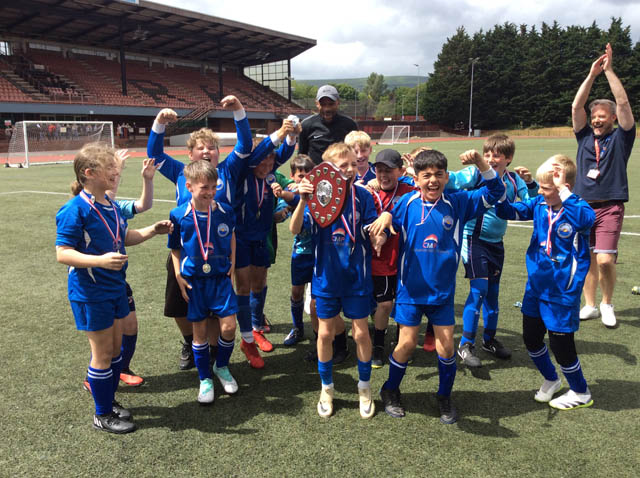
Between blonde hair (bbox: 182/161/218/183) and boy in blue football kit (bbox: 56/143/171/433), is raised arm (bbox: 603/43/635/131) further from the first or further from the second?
boy in blue football kit (bbox: 56/143/171/433)

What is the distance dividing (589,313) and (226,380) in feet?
12.3

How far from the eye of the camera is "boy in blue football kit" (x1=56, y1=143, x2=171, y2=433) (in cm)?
281

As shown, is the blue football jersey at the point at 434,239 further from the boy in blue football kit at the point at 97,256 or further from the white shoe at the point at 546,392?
the boy in blue football kit at the point at 97,256

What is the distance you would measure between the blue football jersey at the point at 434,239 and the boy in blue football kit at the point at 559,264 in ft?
0.88

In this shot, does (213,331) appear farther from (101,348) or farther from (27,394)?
(27,394)

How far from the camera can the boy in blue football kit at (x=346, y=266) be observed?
314 centimetres

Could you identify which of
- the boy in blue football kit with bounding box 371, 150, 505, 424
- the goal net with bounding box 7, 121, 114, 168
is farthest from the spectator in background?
the goal net with bounding box 7, 121, 114, 168

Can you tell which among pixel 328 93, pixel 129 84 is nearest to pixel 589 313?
pixel 328 93

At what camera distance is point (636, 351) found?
411cm

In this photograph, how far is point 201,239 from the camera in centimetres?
333

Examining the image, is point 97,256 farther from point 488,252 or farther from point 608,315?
point 608,315

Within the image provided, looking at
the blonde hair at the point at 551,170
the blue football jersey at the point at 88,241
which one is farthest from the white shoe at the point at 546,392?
the blue football jersey at the point at 88,241

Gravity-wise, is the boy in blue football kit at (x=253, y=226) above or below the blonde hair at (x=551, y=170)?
below

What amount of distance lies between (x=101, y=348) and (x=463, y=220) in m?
2.51
